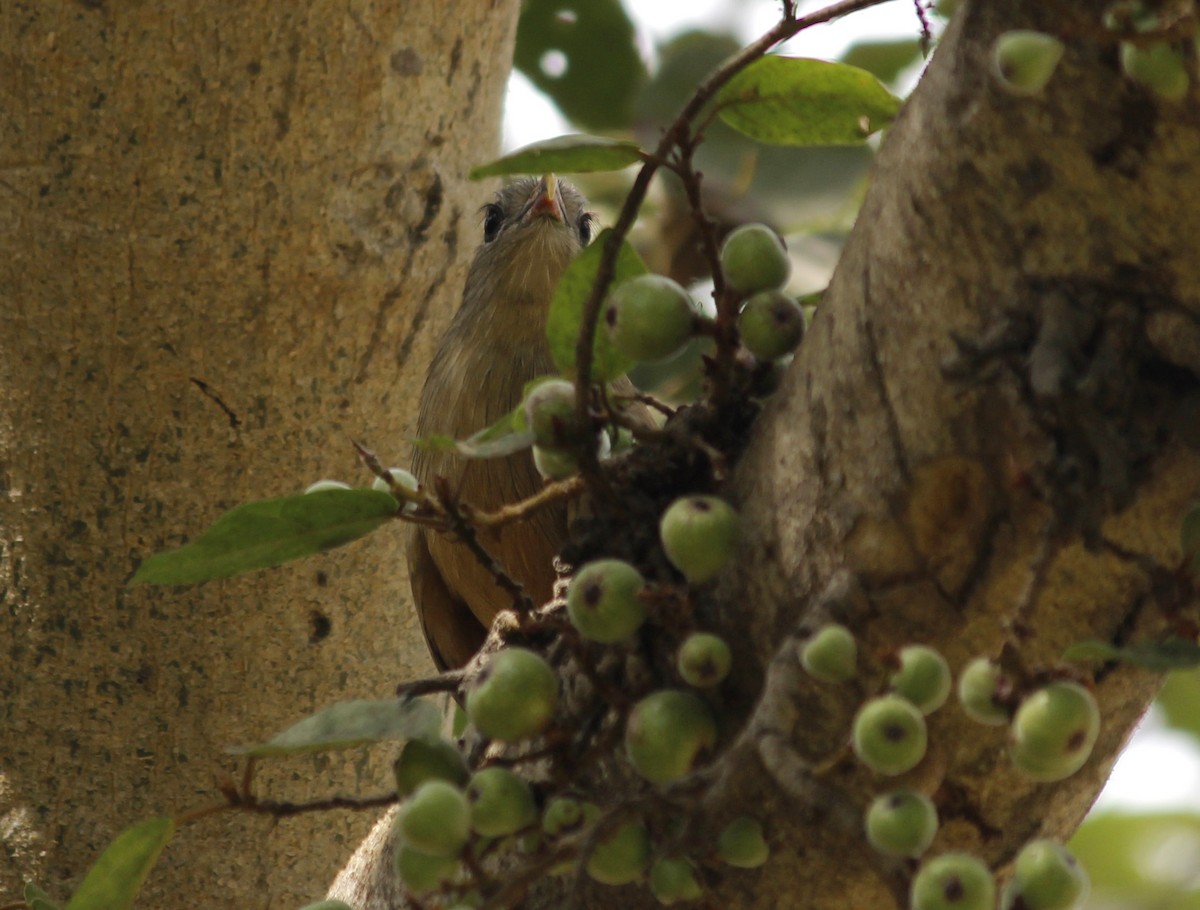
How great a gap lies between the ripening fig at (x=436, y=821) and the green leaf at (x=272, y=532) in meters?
0.30

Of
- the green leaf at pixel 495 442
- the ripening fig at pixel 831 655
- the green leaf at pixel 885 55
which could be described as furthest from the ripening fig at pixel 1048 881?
the green leaf at pixel 885 55

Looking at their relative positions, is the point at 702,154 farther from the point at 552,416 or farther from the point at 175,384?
the point at 552,416

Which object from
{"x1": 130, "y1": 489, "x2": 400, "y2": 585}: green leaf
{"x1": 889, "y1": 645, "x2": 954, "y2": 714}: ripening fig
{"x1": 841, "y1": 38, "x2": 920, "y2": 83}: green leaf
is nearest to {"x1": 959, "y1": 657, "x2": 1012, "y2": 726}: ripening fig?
{"x1": 889, "y1": 645, "x2": 954, "y2": 714}: ripening fig

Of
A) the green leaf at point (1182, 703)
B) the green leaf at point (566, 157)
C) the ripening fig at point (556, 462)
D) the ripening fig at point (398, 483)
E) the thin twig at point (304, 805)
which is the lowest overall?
the green leaf at point (1182, 703)

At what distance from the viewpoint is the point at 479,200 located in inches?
96.7

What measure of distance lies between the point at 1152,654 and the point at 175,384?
4.90ft

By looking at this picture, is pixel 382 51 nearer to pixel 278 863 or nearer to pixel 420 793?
pixel 278 863

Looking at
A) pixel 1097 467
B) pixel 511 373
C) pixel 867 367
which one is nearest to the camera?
pixel 1097 467

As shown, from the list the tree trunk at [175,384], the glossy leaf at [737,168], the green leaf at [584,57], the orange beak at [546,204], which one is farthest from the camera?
the orange beak at [546,204]

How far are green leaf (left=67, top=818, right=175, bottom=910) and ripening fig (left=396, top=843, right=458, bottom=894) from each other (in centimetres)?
29

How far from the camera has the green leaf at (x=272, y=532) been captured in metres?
1.18

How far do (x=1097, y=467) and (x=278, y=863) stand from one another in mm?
1480

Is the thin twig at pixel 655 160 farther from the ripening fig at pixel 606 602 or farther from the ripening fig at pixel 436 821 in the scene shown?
the ripening fig at pixel 436 821

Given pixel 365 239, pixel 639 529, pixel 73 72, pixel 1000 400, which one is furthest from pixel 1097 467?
pixel 73 72
